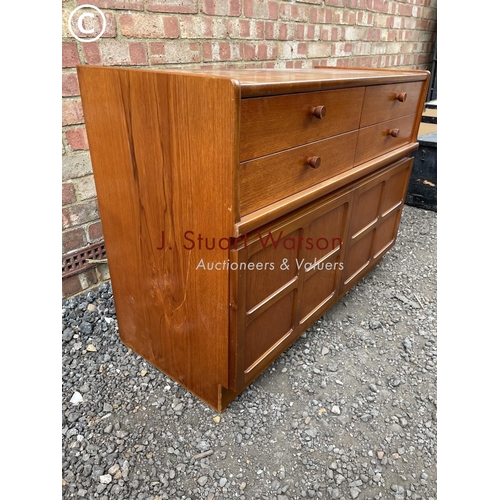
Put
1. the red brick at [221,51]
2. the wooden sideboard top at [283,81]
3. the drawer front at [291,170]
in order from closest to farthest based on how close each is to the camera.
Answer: the wooden sideboard top at [283,81] < the drawer front at [291,170] < the red brick at [221,51]

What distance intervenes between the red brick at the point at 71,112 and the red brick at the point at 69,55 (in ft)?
0.41

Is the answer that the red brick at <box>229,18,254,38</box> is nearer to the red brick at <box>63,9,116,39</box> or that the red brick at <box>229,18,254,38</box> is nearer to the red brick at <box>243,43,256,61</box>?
the red brick at <box>243,43,256,61</box>

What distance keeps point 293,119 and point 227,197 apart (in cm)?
29

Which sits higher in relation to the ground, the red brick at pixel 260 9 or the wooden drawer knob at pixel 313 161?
the red brick at pixel 260 9

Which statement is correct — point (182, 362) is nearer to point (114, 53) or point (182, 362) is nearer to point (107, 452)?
point (107, 452)

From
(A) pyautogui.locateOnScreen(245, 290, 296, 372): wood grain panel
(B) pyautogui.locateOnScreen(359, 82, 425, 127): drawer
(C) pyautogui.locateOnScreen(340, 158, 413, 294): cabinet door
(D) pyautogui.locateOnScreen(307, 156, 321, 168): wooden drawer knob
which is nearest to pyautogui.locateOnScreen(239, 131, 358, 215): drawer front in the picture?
(D) pyautogui.locateOnScreen(307, 156, 321, 168): wooden drawer knob

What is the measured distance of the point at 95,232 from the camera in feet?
5.36

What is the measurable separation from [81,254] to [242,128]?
3.42ft

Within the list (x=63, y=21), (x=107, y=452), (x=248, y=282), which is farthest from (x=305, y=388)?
(x=63, y=21)

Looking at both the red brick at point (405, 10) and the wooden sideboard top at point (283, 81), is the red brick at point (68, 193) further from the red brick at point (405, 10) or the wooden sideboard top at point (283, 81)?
the red brick at point (405, 10)

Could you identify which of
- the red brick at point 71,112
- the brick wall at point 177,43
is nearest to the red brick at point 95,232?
the brick wall at point 177,43

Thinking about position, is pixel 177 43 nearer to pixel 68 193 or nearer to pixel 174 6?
pixel 174 6

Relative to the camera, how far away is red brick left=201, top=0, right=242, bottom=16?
5.42ft

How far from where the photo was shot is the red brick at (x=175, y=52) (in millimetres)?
1557
